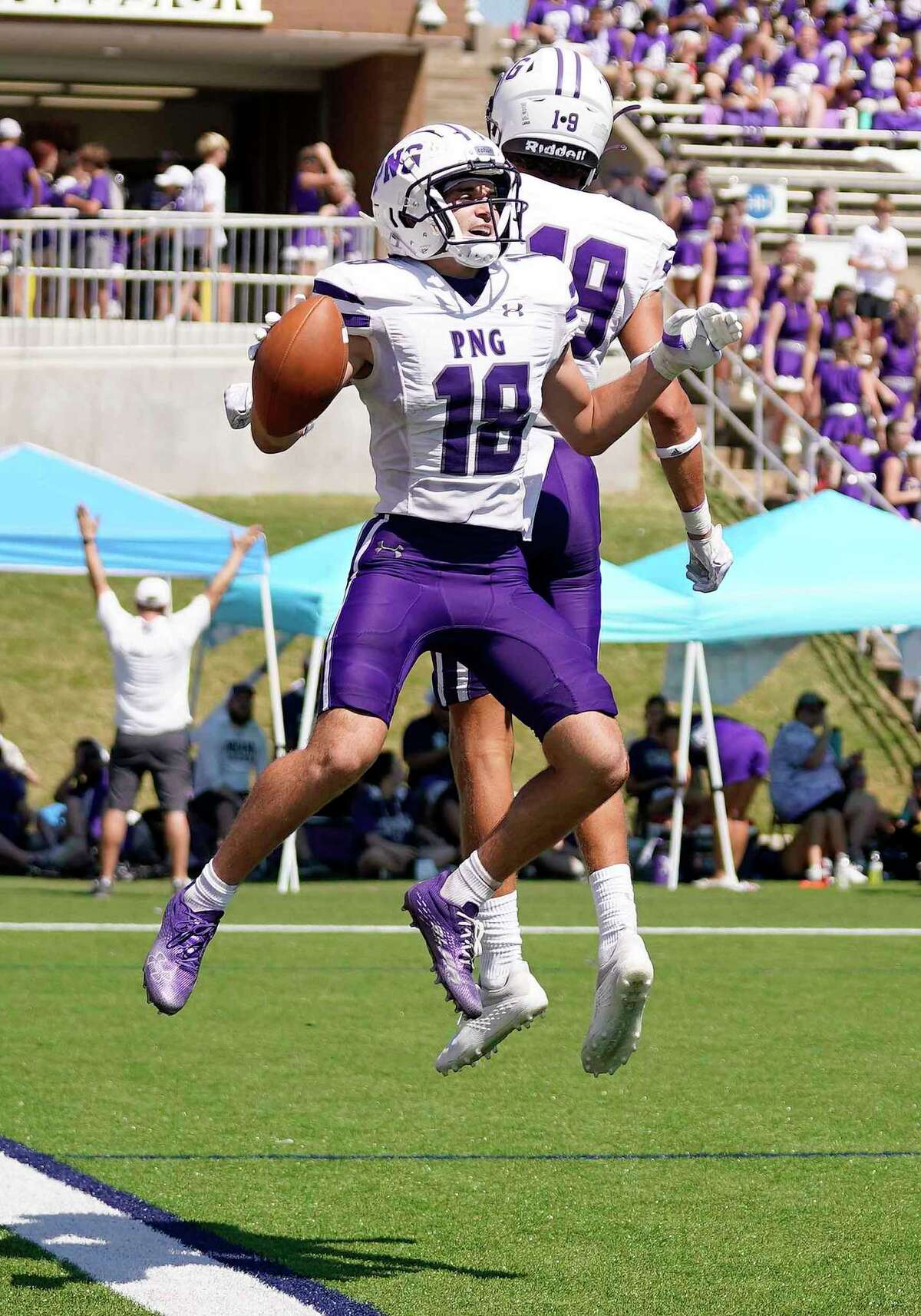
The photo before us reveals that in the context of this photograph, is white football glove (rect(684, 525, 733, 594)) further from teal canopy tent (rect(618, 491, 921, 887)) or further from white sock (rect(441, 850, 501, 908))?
teal canopy tent (rect(618, 491, 921, 887))

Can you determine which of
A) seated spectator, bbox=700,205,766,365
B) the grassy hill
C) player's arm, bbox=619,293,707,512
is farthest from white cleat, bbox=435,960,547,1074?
seated spectator, bbox=700,205,766,365

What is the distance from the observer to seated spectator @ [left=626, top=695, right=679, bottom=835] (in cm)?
1484

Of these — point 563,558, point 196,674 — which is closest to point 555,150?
point 563,558

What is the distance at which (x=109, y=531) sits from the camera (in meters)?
13.5

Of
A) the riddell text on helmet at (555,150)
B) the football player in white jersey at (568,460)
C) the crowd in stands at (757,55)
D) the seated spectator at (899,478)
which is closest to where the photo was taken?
the football player in white jersey at (568,460)

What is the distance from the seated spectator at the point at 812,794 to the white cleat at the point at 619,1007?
10.1 meters

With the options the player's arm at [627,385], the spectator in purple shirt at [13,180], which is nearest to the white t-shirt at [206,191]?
the spectator in purple shirt at [13,180]

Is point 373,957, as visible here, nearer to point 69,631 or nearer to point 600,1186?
point 600,1186

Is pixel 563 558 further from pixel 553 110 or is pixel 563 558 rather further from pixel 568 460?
pixel 553 110

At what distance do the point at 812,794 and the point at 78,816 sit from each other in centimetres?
473

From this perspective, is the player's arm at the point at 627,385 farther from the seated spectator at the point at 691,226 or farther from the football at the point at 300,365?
the seated spectator at the point at 691,226

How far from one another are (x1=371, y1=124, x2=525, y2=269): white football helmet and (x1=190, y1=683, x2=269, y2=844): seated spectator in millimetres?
9420

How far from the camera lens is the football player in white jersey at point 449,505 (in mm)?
4996

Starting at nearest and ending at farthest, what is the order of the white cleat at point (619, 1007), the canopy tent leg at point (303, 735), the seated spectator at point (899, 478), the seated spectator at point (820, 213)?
the white cleat at point (619, 1007) → the canopy tent leg at point (303, 735) → the seated spectator at point (899, 478) → the seated spectator at point (820, 213)
